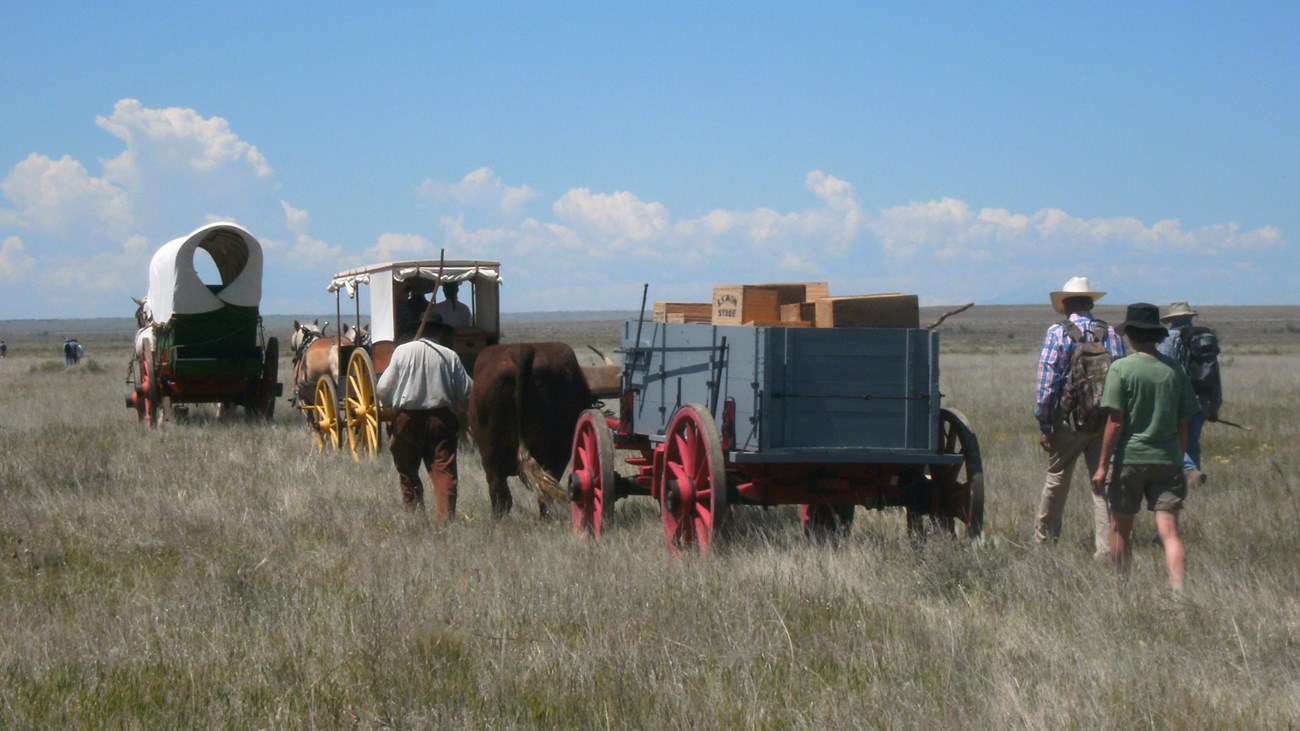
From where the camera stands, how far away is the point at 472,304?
13.9 m

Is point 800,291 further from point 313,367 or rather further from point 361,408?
point 313,367

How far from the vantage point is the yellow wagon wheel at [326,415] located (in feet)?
48.7

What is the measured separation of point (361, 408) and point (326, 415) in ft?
5.43

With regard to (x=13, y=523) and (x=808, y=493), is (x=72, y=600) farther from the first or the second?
(x=808, y=493)

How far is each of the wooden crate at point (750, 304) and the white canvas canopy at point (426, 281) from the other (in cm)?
587

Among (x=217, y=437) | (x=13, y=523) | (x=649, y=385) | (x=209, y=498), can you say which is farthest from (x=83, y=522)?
(x=217, y=437)

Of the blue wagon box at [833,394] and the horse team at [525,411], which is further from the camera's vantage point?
the horse team at [525,411]

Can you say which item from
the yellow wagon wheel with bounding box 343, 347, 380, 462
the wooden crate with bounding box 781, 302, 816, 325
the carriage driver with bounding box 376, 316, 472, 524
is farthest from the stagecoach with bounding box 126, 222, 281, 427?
the wooden crate with bounding box 781, 302, 816, 325

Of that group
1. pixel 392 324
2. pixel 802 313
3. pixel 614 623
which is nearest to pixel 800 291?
pixel 802 313

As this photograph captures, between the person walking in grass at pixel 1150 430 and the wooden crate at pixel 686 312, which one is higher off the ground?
the wooden crate at pixel 686 312

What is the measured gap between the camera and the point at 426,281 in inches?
552

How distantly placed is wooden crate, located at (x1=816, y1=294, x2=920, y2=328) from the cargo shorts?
4.57 ft

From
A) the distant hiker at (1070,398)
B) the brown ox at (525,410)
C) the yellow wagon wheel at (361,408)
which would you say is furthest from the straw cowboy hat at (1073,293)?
the yellow wagon wheel at (361,408)

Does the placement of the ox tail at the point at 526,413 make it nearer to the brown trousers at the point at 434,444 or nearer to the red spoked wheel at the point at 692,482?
the brown trousers at the point at 434,444
